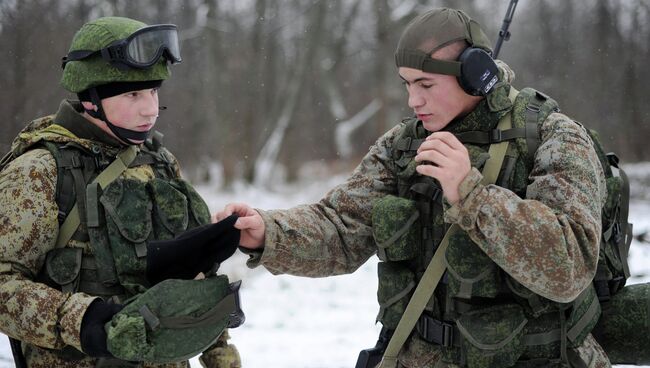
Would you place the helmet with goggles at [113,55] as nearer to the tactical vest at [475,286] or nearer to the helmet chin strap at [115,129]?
the helmet chin strap at [115,129]

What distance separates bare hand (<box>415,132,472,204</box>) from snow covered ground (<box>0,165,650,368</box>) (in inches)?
133

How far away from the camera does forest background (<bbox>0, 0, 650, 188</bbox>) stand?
2011cm

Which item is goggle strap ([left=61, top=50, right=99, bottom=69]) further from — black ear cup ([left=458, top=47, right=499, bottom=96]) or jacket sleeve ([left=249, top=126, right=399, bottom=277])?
black ear cup ([left=458, top=47, right=499, bottom=96])

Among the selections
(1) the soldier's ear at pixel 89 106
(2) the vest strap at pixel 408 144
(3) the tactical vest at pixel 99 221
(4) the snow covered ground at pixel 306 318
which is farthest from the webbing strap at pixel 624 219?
(4) the snow covered ground at pixel 306 318

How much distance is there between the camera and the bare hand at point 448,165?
230cm

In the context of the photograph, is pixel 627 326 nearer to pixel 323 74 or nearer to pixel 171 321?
Answer: pixel 171 321

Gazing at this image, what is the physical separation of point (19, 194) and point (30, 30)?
4933 mm

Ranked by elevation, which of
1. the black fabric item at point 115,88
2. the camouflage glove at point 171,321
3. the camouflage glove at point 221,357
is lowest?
the camouflage glove at point 221,357

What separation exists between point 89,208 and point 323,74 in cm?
2184

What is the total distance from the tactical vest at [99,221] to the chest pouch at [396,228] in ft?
2.98

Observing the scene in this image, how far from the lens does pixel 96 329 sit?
2.48m

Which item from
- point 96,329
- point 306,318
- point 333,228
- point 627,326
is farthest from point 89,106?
point 306,318

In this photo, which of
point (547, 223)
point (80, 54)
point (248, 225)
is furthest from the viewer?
point (80, 54)

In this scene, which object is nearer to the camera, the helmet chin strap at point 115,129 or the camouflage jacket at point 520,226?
the camouflage jacket at point 520,226
